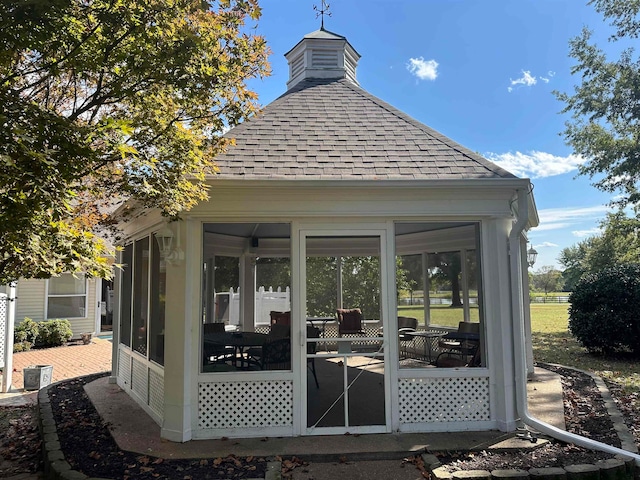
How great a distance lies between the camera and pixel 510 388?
5527mm

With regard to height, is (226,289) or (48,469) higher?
(226,289)

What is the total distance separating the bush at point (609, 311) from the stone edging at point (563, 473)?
26.7 ft

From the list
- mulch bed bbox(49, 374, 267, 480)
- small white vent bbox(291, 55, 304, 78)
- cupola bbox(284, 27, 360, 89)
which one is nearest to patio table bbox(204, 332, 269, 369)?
mulch bed bbox(49, 374, 267, 480)

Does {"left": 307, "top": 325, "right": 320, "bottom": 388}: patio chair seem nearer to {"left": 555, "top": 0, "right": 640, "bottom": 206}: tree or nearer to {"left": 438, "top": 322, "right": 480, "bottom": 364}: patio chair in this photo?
{"left": 438, "top": 322, "right": 480, "bottom": 364}: patio chair

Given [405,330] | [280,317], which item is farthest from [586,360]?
[280,317]

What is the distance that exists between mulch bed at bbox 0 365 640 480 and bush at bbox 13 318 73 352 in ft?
24.3

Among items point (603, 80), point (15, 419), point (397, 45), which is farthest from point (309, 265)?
point (603, 80)

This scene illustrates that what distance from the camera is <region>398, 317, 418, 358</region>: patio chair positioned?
5.95 m

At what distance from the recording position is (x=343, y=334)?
18.5 feet

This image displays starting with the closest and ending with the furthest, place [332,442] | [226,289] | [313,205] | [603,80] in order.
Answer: [332,442] < [313,205] < [226,289] < [603,80]

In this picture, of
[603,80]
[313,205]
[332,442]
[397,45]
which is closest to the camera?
[332,442]

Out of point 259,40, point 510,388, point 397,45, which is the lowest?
point 510,388

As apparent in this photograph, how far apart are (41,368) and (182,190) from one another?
6.56 meters

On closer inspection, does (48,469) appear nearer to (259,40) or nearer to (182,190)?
(182,190)
